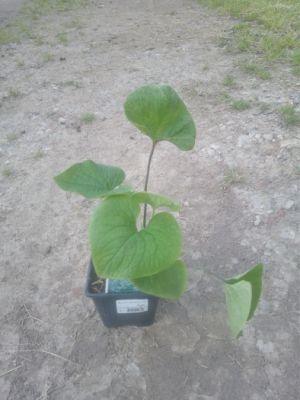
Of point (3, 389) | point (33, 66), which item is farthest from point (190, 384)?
point (33, 66)

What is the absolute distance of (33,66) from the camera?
3.11 meters

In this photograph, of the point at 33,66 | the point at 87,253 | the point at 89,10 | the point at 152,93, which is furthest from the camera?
the point at 89,10

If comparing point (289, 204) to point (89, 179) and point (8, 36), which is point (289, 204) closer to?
point (89, 179)

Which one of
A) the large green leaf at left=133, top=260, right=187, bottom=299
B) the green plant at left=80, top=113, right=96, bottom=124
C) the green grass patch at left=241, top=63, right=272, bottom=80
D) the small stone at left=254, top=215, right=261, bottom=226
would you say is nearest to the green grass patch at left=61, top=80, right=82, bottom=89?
the green plant at left=80, top=113, right=96, bottom=124

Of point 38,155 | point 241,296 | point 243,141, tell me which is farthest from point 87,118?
point 241,296

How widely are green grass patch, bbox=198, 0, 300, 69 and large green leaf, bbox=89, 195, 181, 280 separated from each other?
257 cm

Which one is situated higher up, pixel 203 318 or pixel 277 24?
pixel 277 24

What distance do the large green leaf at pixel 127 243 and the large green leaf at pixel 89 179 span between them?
93 millimetres

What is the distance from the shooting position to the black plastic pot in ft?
3.81

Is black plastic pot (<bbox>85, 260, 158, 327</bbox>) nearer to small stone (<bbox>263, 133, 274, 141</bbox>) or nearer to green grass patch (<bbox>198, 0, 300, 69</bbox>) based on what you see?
small stone (<bbox>263, 133, 274, 141</bbox>)

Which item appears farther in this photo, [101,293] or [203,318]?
[203,318]

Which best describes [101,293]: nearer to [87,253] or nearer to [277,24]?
[87,253]

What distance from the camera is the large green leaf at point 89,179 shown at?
1000 millimetres

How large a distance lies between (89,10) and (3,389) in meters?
4.27
